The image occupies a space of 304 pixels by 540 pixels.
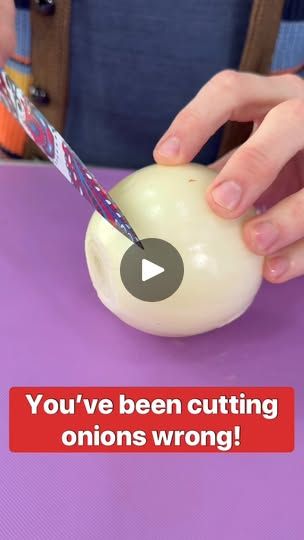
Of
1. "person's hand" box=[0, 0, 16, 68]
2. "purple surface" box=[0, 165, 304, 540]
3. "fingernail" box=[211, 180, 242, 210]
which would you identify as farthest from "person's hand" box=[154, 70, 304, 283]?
"person's hand" box=[0, 0, 16, 68]

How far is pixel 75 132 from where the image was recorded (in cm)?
107

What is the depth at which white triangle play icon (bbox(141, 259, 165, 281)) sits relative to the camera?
1.92 feet

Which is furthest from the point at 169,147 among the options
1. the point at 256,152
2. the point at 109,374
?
the point at 109,374

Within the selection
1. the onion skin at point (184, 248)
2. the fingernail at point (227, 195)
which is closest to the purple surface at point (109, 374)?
the onion skin at point (184, 248)

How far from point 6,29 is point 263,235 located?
45cm

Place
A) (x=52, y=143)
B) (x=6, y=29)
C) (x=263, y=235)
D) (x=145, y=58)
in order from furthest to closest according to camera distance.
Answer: (x=145, y=58) < (x=6, y=29) < (x=263, y=235) < (x=52, y=143)

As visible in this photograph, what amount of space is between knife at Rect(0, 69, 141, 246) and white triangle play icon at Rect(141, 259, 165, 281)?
0.06 m

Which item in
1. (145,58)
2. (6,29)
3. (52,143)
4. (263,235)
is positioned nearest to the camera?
(52,143)

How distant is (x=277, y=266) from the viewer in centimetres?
67

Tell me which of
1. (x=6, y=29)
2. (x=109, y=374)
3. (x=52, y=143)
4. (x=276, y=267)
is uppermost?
(x=6, y=29)

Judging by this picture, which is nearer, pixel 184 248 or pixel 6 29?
pixel 184 248

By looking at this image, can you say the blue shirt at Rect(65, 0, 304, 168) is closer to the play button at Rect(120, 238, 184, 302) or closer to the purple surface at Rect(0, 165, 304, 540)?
the purple surface at Rect(0, 165, 304, 540)

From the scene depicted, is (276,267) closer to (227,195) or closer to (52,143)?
(227,195)
